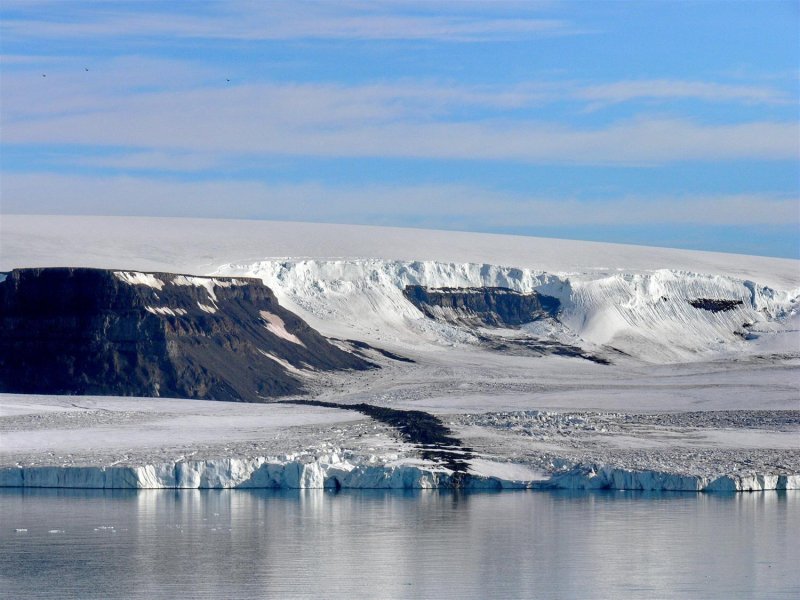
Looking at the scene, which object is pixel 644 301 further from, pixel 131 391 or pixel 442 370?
pixel 131 391

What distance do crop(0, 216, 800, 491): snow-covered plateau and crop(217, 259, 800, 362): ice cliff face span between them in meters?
0.13

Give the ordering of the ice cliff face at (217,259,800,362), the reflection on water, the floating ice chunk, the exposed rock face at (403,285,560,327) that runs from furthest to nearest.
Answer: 1. the exposed rock face at (403,285,560,327)
2. the ice cliff face at (217,259,800,362)
3. the floating ice chunk
4. the reflection on water

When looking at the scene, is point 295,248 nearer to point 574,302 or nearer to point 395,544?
point 574,302

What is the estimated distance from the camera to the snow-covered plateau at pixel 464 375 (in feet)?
114

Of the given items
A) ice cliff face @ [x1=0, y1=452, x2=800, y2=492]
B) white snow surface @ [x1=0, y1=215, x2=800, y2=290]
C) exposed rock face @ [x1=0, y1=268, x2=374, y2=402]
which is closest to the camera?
ice cliff face @ [x1=0, y1=452, x2=800, y2=492]

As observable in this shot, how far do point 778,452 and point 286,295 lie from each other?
37433 mm

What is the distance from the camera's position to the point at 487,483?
34688mm

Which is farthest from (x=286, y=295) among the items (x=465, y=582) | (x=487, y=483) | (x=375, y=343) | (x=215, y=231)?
(x=465, y=582)

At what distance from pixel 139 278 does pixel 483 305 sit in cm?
2600

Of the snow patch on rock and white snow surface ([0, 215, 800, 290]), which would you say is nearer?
the snow patch on rock

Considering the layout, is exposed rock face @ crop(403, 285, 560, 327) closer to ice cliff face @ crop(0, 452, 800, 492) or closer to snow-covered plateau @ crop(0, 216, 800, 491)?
snow-covered plateau @ crop(0, 216, 800, 491)

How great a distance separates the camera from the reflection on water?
73.4ft

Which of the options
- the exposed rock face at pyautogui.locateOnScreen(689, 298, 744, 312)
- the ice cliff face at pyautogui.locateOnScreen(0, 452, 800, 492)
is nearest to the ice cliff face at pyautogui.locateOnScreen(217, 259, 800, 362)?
the exposed rock face at pyautogui.locateOnScreen(689, 298, 744, 312)

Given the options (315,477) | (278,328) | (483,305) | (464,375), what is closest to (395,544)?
(315,477)
